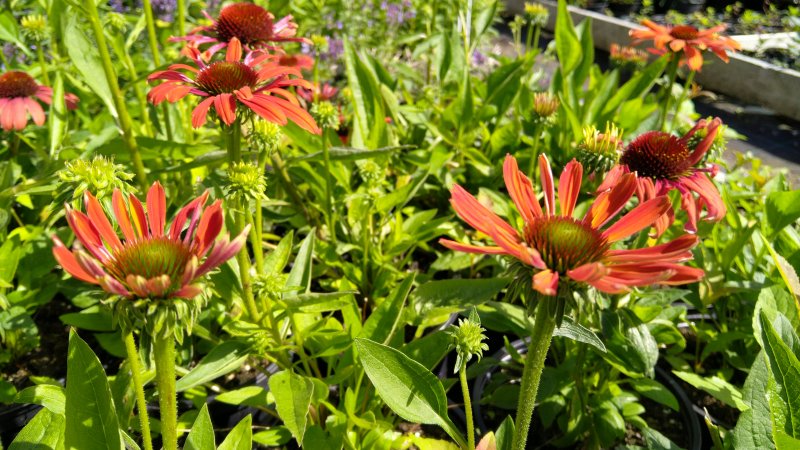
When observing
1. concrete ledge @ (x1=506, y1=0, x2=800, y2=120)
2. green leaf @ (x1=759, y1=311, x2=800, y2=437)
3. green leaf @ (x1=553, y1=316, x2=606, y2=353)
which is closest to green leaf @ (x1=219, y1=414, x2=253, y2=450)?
green leaf @ (x1=553, y1=316, x2=606, y2=353)

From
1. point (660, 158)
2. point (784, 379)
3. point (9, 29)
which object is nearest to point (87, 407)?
point (784, 379)

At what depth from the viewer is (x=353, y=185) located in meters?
1.62

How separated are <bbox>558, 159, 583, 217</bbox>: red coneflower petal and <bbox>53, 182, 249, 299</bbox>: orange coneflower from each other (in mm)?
374

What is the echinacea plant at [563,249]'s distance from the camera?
0.54m

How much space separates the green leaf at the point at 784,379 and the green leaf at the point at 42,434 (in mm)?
837

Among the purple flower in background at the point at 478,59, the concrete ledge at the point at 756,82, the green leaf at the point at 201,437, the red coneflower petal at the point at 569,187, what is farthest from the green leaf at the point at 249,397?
the concrete ledge at the point at 756,82

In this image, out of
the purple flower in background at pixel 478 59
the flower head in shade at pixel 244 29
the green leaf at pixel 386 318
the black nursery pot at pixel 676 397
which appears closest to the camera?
the green leaf at pixel 386 318

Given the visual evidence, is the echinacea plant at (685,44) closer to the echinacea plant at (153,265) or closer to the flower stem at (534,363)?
the flower stem at (534,363)

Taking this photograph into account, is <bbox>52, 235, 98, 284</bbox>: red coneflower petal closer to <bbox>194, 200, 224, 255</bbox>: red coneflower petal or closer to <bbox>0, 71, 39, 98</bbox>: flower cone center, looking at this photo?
<bbox>194, 200, 224, 255</bbox>: red coneflower petal

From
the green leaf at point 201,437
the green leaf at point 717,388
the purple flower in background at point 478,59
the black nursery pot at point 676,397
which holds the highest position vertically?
the green leaf at point 201,437

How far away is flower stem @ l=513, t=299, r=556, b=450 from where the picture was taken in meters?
0.62

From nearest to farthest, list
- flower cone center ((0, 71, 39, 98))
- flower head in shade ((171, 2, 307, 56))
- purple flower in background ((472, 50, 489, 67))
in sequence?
flower head in shade ((171, 2, 307, 56)) < flower cone center ((0, 71, 39, 98)) < purple flower in background ((472, 50, 489, 67))

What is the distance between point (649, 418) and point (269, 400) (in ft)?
2.65

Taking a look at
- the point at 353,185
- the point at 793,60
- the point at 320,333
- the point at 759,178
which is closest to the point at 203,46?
the point at 353,185
